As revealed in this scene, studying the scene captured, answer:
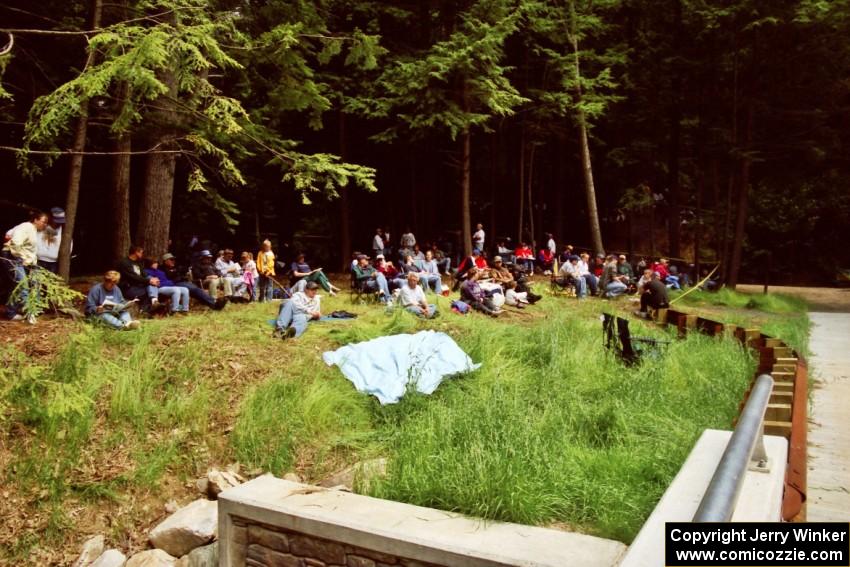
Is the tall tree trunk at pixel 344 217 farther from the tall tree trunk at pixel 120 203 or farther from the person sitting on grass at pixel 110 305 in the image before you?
the person sitting on grass at pixel 110 305

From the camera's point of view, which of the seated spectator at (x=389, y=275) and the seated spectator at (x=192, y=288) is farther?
the seated spectator at (x=389, y=275)

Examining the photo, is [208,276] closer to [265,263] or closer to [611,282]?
[265,263]

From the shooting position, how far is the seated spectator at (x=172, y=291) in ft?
32.1

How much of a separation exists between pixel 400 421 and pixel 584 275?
33.2 feet

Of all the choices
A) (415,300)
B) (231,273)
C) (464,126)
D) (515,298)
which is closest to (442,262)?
(464,126)

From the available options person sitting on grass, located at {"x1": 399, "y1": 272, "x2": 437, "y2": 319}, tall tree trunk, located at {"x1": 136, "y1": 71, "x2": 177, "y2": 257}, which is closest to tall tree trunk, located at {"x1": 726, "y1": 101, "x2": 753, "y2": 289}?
person sitting on grass, located at {"x1": 399, "y1": 272, "x2": 437, "y2": 319}

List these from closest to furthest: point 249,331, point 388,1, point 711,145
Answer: point 249,331, point 388,1, point 711,145

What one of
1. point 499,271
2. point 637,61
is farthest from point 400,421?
point 637,61

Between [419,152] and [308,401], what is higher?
[419,152]

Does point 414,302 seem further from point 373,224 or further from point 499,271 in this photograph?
point 373,224

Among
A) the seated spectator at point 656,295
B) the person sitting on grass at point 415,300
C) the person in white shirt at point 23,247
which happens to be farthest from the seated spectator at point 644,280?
the person in white shirt at point 23,247

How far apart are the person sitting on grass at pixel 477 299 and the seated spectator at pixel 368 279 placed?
153 centimetres

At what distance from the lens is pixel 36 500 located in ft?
18.3

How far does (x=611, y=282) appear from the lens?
15.7m
